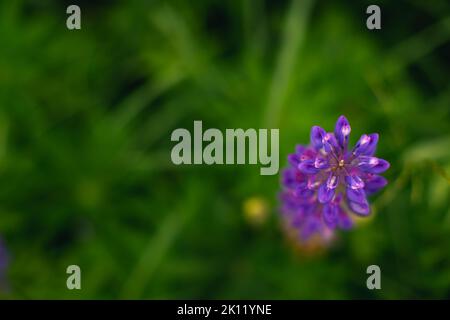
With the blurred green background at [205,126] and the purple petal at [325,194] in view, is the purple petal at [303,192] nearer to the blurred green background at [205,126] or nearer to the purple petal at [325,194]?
the purple petal at [325,194]

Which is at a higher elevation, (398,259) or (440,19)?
(440,19)

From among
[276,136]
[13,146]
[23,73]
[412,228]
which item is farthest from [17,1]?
[412,228]

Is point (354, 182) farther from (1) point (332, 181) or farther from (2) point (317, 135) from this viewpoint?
(2) point (317, 135)

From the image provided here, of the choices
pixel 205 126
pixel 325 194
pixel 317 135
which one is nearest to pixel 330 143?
pixel 317 135

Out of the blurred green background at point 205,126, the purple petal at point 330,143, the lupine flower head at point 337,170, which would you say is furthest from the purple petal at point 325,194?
the blurred green background at point 205,126

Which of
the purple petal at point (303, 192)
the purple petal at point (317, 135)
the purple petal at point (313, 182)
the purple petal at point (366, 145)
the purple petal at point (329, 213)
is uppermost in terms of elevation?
the purple petal at point (317, 135)

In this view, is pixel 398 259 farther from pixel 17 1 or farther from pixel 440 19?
pixel 17 1

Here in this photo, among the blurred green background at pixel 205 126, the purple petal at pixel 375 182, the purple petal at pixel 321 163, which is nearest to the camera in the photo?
the purple petal at pixel 321 163

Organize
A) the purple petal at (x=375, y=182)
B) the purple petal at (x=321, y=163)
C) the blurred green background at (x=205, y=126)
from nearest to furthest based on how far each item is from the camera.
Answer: the purple petal at (x=321, y=163) < the purple petal at (x=375, y=182) < the blurred green background at (x=205, y=126)
